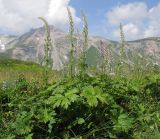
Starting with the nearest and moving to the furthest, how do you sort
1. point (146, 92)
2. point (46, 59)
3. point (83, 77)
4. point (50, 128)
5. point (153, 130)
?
point (50, 128), point (153, 130), point (83, 77), point (46, 59), point (146, 92)

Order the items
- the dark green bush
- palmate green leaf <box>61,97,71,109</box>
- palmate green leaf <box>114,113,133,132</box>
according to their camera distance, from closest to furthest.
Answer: palmate green leaf <box>61,97,71,109</box> → the dark green bush → palmate green leaf <box>114,113,133,132</box>

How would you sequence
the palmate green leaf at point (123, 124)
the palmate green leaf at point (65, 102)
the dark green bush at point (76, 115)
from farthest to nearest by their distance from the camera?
the palmate green leaf at point (123, 124) → the dark green bush at point (76, 115) → the palmate green leaf at point (65, 102)

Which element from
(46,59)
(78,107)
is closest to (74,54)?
(46,59)

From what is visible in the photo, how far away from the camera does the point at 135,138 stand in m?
7.03

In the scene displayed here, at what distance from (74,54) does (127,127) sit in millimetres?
2772

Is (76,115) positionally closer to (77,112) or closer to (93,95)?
(77,112)

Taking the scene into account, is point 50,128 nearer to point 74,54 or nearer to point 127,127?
point 127,127

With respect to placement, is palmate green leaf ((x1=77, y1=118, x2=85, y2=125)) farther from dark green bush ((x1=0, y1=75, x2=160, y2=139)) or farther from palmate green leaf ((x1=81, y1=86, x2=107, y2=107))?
palmate green leaf ((x1=81, y1=86, x2=107, y2=107))

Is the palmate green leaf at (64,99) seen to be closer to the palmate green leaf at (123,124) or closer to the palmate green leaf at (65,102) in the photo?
the palmate green leaf at (65,102)

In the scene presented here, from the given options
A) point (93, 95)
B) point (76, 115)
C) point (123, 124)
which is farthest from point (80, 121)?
point (123, 124)

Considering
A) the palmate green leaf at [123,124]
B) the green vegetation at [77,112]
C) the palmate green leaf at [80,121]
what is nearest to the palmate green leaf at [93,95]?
the green vegetation at [77,112]

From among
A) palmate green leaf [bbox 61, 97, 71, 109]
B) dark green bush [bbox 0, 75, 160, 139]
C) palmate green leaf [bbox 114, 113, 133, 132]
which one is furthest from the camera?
palmate green leaf [bbox 114, 113, 133, 132]

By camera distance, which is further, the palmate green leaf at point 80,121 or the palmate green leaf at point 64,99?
the palmate green leaf at point 80,121

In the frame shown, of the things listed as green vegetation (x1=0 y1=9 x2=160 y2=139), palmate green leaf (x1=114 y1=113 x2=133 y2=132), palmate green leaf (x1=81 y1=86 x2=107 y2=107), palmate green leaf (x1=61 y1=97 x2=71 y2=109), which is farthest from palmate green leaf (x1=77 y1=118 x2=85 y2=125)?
palmate green leaf (x1=114 y1=113 x2=133 y2=132)
